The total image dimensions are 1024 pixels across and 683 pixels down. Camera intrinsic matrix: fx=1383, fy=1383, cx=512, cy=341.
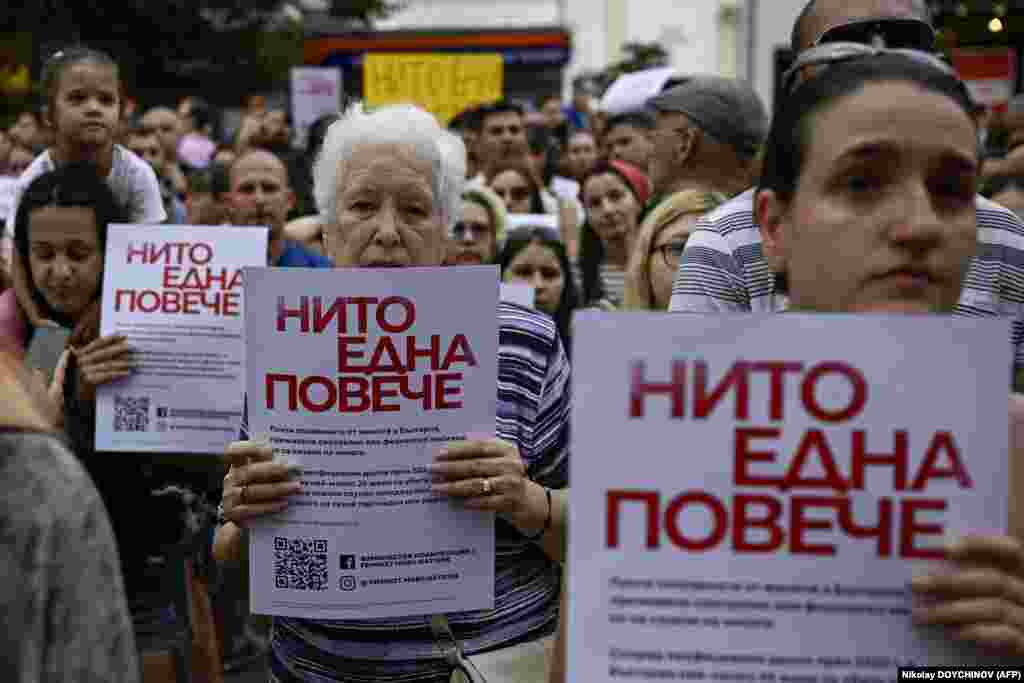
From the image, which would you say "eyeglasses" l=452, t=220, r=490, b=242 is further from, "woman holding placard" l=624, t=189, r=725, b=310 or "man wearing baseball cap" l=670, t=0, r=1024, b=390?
"man wearing baseball cap" l=670, t=0, r=1024, b=390

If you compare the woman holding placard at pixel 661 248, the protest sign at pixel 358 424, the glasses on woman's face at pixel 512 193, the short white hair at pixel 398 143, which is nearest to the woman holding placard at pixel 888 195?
the protest sign at pixel 358 424

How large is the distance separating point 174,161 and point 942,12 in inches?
531

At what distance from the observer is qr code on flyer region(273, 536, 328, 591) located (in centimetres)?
241

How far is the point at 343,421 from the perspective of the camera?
2.40 metres

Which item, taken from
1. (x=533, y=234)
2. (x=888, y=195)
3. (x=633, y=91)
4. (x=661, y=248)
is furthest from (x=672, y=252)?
(x=633, y=91)

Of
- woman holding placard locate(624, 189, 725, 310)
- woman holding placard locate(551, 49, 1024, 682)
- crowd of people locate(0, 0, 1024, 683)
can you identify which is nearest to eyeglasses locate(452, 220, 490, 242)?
crowd of people locate(0, 0, 1024, 683)

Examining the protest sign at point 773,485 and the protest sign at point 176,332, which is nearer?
the protest sign at point 773,485

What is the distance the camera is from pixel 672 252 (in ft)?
12.5

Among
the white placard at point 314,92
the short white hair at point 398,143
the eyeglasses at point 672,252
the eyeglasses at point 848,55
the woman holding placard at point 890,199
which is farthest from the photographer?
the white placard at point 314,92

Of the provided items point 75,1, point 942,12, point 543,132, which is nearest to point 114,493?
point 543,132

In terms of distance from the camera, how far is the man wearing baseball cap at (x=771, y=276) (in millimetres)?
2527

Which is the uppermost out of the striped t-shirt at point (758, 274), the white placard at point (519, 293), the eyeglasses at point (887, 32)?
the eyeglasses at point (887, 32)

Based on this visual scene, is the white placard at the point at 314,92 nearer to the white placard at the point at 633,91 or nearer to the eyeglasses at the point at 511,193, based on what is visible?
the white placard at the point at 633,91

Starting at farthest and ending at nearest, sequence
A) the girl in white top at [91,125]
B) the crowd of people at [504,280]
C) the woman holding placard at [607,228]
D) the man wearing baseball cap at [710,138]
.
Result: the woman holding placard at [607,228], the girl in white top at [91,125], the man wearing baseball cap at [710,138], the crowd of people at [504,280]
